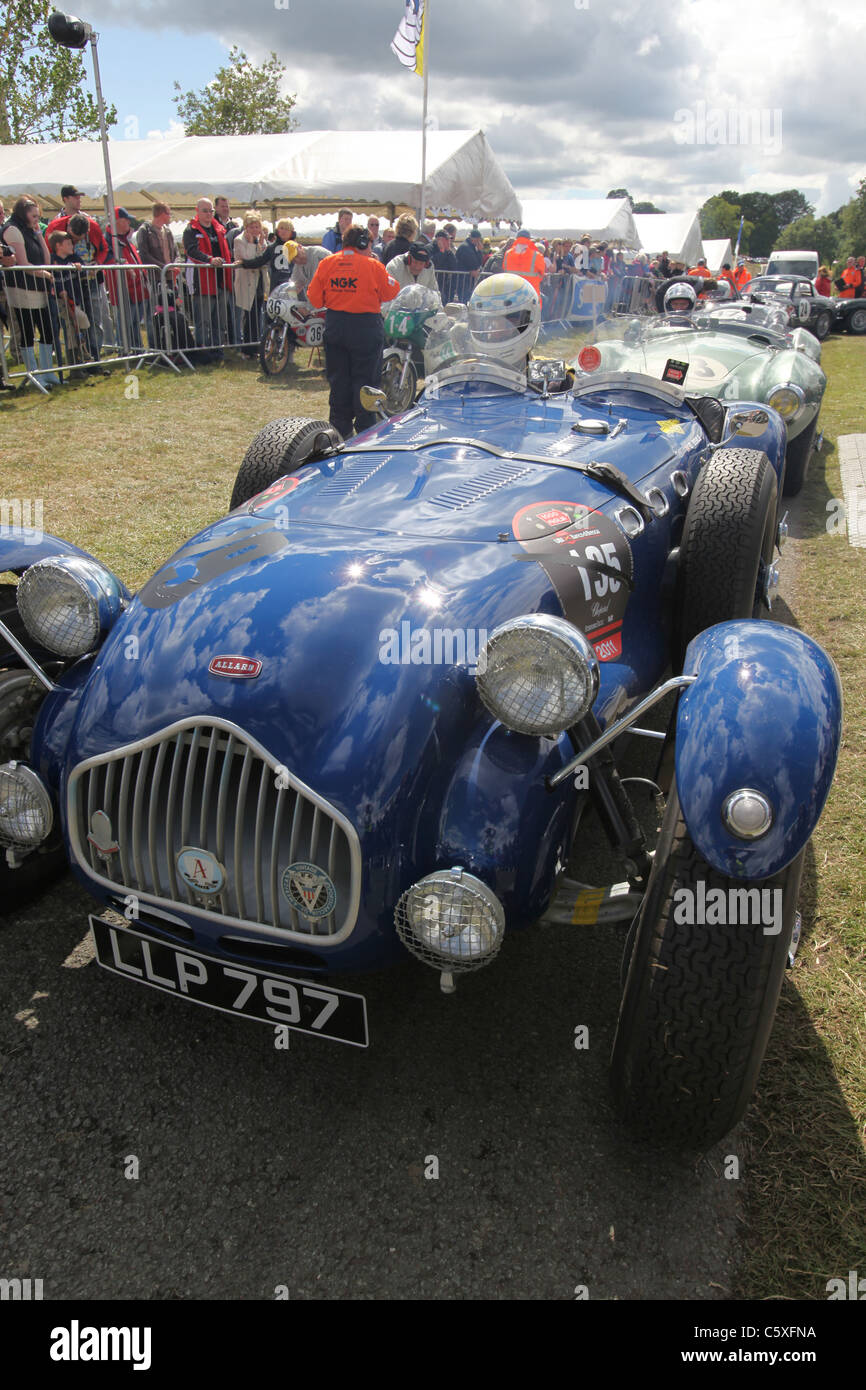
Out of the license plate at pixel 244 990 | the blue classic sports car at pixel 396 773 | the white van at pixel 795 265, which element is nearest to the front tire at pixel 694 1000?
the blue classic sports car at pixel 396 773

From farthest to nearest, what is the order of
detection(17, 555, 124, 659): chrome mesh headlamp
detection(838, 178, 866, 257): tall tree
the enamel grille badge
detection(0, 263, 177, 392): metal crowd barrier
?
1. detection(838, 178, 866, 257): tall tree
2. detection(0, 263, 177, 392): metal crowd barrier
3. detection(17, 555, 124, 659): chrome mesh headlamp
4. the enamel grille badge

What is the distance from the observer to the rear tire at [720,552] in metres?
3.51

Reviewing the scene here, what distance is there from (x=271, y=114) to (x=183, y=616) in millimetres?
44500

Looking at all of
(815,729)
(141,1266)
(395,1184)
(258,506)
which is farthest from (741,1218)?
(258,506)

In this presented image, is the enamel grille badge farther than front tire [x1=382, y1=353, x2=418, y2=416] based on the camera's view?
No

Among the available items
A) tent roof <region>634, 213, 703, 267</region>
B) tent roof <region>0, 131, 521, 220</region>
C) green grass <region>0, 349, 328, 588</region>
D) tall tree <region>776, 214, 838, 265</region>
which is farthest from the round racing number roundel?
tall tree <region>776, 214, 838, 265</region>

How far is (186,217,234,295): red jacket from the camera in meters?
12.6

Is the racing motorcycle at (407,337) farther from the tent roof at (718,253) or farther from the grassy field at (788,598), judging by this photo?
the tent roof at (718,253)

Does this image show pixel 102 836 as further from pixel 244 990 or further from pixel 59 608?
pixel 59 608

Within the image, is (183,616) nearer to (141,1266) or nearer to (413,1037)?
(413,1037)

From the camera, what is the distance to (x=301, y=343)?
13109 mm

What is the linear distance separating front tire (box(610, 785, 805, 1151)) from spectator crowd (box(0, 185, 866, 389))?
860 centimetres

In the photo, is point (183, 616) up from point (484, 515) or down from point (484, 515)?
down

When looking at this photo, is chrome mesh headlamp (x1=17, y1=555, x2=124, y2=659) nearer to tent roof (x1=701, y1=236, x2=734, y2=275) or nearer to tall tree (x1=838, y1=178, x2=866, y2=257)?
tent roof (x1=701, y1=236, x2=734, y2=275)
